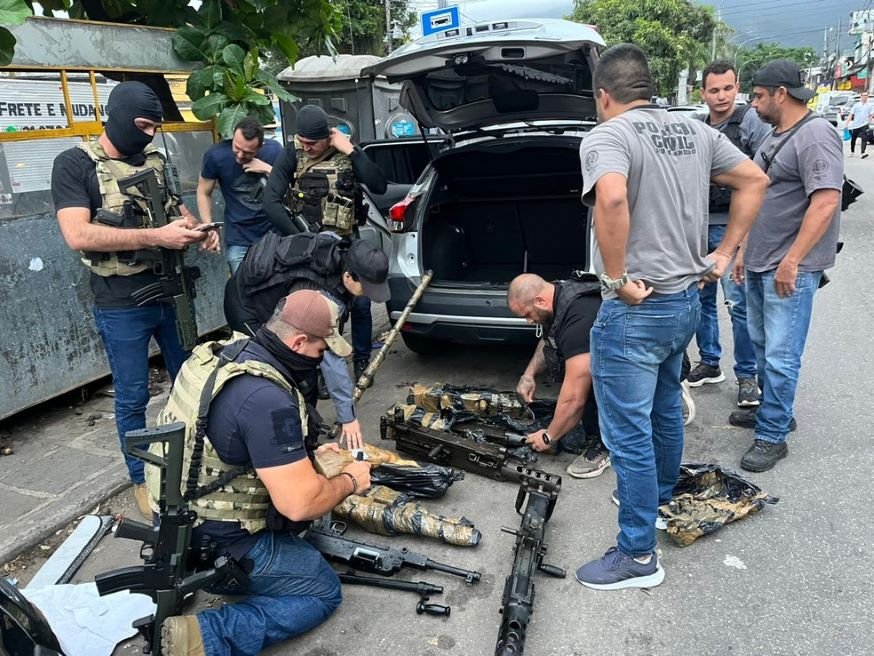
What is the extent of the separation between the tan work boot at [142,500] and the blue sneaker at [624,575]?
6.43ft

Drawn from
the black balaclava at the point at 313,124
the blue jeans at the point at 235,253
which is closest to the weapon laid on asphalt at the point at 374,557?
the black balaclava at the point at 313,124

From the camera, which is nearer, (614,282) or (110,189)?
(614,282)

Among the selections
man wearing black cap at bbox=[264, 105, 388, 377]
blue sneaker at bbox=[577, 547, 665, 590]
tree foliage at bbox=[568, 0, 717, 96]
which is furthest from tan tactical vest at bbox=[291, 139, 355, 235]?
tree foliage at bbox=[568, 0, 717, 96]

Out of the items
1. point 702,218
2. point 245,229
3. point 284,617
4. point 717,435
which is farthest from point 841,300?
point 284,617

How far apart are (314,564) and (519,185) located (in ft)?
11.6

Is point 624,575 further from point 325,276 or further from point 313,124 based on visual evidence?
point 313,124

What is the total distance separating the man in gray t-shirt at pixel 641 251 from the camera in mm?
2156

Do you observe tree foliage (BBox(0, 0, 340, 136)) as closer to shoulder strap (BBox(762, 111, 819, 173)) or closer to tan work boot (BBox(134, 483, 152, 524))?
tan work boot (BBox(134, 483, 152, 524))

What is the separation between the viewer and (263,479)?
Answer: 2.04 metres

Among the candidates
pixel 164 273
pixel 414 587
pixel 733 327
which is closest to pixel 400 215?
pixel 164 273

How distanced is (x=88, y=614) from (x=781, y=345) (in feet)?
10.4

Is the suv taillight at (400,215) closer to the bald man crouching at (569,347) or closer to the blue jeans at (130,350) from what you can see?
the bald man crouching at (569,347)

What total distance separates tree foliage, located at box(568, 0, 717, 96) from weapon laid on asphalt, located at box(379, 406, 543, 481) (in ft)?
72.0

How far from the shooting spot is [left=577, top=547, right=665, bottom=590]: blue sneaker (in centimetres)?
249
